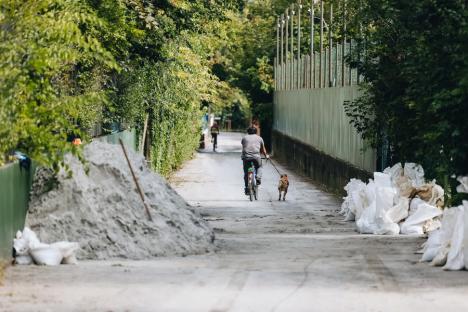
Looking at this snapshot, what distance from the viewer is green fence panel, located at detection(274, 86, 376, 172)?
31141 millimetres

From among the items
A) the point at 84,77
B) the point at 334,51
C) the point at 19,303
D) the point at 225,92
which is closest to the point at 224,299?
the point at 19,303

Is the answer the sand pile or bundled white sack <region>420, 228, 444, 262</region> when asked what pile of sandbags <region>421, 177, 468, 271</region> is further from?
Answer: the sand pile

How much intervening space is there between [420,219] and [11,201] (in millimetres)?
7674

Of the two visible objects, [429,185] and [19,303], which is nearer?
[19,303]

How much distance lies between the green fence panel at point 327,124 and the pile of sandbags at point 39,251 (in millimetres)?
13725

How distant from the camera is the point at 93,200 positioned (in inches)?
635

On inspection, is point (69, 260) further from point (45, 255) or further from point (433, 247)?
point (433, 247)

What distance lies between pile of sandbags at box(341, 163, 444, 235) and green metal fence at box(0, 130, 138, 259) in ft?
21.2

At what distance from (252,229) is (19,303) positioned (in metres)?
10.0

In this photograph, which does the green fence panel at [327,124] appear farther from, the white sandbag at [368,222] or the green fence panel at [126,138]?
the white sandbag at [368,222]

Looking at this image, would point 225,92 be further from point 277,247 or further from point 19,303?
point 19,303

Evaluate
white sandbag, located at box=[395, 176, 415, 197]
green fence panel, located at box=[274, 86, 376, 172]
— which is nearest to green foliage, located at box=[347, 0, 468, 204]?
white sandbag, located at box=[395, 176, 415, 197]

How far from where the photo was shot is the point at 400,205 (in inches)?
798

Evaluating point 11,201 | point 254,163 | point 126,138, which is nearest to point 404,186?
point 11,201
